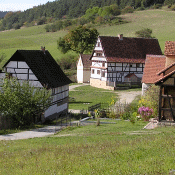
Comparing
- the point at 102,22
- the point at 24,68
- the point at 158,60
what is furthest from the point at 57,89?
the point at 102,22

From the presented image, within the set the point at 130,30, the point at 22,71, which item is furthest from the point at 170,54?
the point at 130,30

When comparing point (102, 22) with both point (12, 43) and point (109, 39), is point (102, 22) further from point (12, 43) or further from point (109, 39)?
point (109, 39)

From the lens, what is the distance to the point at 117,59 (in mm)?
55156

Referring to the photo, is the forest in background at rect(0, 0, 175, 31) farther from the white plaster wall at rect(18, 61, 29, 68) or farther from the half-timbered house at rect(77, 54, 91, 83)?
the white plaster wall at rect(18, 61, 29, 68)

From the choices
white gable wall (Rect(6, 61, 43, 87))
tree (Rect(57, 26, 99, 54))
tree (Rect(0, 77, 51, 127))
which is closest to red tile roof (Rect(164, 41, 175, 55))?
tree (Rect(0, 77, 51, 127))

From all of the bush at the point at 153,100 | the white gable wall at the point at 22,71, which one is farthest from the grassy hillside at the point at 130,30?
the bush at the point at 153,100

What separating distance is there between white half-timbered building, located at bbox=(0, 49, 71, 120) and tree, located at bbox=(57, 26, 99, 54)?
1709 inches

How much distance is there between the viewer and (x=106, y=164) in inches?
443

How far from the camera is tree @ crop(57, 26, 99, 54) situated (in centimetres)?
7881

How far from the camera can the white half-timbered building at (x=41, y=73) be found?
105 ft

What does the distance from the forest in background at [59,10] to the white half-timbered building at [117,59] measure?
9305cm

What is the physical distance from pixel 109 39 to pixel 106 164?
4700cm

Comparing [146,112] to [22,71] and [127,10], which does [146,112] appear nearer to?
[22,71]

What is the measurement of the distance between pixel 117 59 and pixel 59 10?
132m
